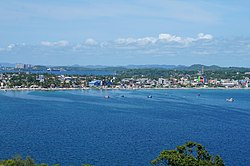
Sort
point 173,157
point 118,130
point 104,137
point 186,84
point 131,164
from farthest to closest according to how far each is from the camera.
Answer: point 186,84 < point 118,130 < point 104,137 < point 131,164 < point 173,157

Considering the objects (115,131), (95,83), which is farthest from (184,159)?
(95,83)

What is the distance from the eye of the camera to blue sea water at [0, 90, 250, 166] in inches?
754

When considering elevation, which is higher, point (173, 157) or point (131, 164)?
point (173, 157)

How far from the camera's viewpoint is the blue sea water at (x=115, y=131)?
754 inches

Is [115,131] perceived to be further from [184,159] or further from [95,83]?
[95,83]

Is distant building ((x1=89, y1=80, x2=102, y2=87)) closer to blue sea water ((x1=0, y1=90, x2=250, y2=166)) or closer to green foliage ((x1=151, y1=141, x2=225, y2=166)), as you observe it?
blue sea water ((x1=0, y1=90, x2=250, y2=166))

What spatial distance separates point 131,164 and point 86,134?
7.16 meters

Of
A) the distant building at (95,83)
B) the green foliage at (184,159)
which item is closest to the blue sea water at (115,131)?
the green foliage at (184,159)

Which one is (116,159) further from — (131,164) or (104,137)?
(104,137)

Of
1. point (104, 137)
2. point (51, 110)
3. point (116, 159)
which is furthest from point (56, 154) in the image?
point (51, 110)

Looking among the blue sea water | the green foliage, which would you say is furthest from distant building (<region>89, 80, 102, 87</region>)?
the green foliage

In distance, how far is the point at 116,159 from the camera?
59.9ft

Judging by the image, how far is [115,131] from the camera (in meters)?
25.3

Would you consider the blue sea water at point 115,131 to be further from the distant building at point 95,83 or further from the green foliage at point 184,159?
the distant building at point 95,83
